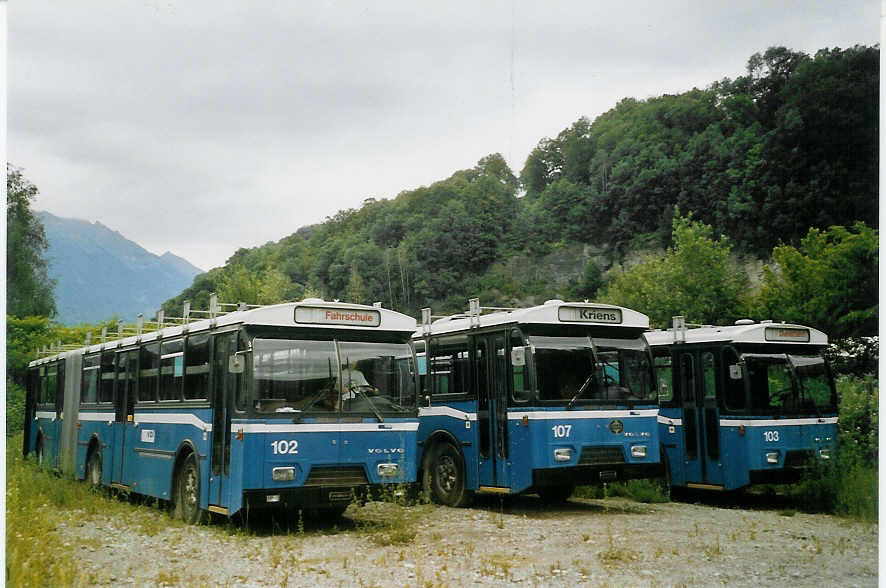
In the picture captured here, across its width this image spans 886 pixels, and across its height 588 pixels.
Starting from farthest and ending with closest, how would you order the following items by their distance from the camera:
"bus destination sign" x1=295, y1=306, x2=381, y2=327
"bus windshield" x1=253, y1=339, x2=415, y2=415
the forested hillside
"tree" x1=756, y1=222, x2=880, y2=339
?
the forested hillside, "tree" x1=756, y1=222, x2=880, y2=339, "bus destination sign" x1=295, y1=306, x2=381, y2=327, "bus windshield" x1=253, y1=339, x2=415, y2=415

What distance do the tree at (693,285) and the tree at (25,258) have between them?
15.5m

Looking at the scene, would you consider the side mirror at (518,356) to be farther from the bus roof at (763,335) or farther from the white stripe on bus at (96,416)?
the white stripe on bus at (96,416)

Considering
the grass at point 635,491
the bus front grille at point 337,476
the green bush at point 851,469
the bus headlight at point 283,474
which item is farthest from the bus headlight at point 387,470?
the green bush at point 851,469

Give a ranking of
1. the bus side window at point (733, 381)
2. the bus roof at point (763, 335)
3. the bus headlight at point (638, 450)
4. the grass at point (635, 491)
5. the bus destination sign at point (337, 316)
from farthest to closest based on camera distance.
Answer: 1. the grass at point (635, 491)
2. the bus roof at point (763, 335)
3. the bus side window at point (733, 381)
4. the bus headlight at point (638, 450)
5. the bus destination sign at point (337, 316)

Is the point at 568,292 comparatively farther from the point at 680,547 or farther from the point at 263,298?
the point at 680,547

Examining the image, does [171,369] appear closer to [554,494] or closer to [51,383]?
[554,494]

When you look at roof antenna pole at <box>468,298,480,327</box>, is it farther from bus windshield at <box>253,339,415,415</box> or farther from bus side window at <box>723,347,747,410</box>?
bus side window at <box>723,347,747,410</box>

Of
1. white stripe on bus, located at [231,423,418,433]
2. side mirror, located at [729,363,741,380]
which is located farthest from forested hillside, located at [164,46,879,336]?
white stripe on bus, located at [231,423,418,433]

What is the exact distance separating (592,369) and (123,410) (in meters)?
6.77

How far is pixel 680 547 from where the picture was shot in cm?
882

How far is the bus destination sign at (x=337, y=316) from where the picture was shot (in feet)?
31.4

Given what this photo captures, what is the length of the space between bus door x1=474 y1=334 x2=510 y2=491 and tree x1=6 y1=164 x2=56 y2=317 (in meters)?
7.35

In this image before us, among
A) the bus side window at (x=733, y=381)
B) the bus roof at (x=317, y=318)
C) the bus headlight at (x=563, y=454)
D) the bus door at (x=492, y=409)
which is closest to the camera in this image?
the bus roof at (x=317, y=318)

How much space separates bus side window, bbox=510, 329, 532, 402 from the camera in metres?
10.9
